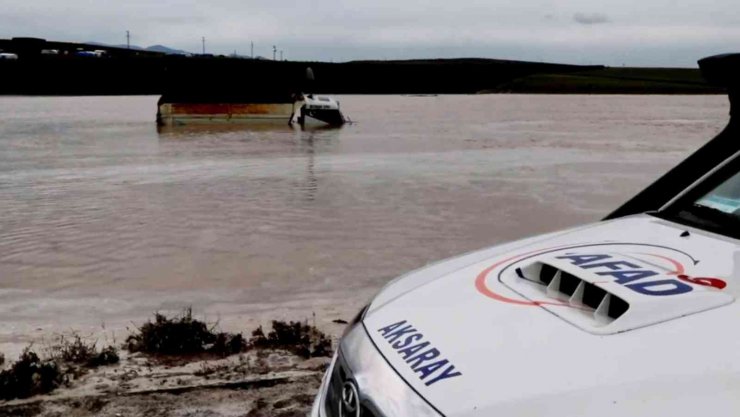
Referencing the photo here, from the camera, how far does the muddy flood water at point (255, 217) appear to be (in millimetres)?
8672

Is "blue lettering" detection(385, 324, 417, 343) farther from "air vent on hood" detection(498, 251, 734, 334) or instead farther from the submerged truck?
the submerged truck

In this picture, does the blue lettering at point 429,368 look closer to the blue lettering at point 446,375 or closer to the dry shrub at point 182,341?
the blue lettering at point 446,375

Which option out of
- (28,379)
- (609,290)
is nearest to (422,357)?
(609,290)

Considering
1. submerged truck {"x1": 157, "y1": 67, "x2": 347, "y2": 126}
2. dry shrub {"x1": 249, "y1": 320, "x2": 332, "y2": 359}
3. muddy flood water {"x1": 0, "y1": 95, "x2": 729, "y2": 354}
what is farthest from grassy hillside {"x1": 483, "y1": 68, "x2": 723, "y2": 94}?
dry shrub {"x1": 249, "y1": 320, "x2": 332, "y2": 359}

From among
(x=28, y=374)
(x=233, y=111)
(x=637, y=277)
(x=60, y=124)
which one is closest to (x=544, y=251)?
(x=637, y=277)

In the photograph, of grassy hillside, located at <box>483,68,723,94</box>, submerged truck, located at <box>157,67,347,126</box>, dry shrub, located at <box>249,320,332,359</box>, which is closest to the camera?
dry shrub, located at <box>249,320,332,359</box>

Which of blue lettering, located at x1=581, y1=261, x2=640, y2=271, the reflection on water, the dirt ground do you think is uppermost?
blue lettering, located at x1=581, y1=261, x2=640, y2=271

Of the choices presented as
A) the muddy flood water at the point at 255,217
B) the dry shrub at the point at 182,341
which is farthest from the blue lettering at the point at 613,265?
the muddy flood water at the point at 255,217

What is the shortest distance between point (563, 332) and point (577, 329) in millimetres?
32

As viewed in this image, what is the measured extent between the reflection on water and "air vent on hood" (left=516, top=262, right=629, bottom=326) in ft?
21.5

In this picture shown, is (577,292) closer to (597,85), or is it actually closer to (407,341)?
(407,341)

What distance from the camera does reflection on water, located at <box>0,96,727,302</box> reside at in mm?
10383

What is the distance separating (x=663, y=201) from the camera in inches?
149

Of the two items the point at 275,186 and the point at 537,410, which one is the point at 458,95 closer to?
the point at 275,186
